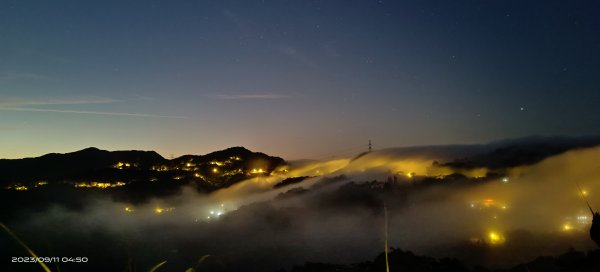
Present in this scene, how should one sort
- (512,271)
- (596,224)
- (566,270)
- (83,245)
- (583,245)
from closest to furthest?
(596,224) < (566,270) < (583,245) < (512,271) < (83,245)

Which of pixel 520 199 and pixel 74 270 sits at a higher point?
pixel 520 199

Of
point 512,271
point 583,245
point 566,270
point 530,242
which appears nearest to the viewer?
point 566,270

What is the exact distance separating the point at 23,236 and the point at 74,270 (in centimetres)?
3069

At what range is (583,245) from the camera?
138 metres

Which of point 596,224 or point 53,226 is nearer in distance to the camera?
point 596,224

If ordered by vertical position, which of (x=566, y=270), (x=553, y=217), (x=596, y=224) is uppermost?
(x=596, y=224)

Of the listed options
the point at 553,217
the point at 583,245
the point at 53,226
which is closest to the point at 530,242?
the point at 553,217

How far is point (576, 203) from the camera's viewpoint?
140m

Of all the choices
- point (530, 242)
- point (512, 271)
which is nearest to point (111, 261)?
point (512, 271)

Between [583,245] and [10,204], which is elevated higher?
[10,204]

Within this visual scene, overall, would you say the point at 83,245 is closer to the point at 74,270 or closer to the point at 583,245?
the point at 74,270

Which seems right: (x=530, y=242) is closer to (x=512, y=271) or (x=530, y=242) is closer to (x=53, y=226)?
(x=512, y=271)

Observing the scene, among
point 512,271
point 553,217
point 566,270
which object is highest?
point 553,217

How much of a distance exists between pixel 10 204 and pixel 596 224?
9570 inches
